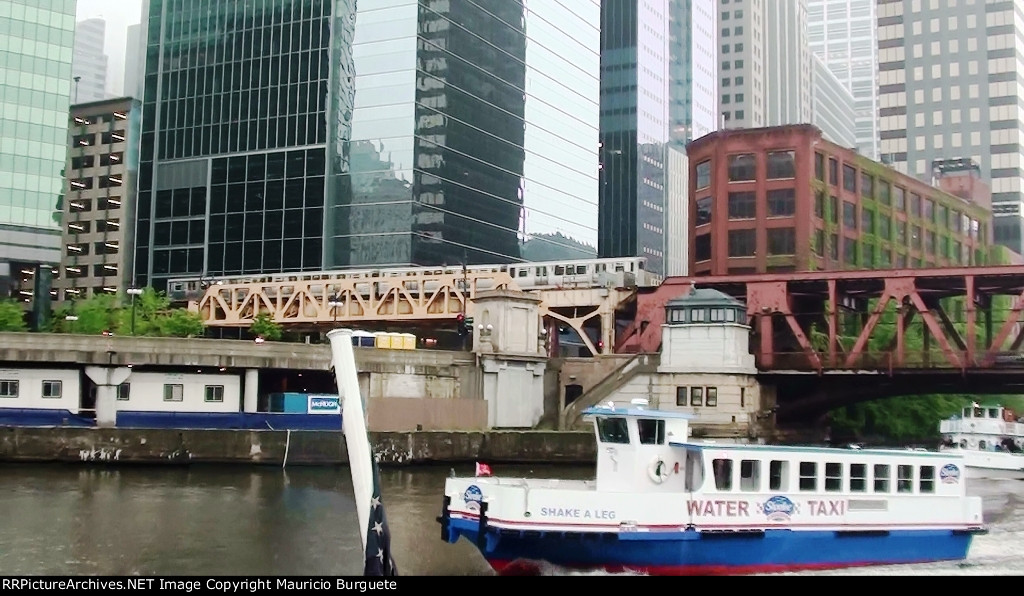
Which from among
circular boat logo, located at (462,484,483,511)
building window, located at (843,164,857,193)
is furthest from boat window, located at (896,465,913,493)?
building window, located at (843,164,857,193)

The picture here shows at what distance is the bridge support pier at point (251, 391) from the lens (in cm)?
6869

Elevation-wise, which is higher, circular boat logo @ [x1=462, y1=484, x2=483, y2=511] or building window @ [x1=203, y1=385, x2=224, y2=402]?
building window @ [x1=203, y1=385, x2=224, y2=402]

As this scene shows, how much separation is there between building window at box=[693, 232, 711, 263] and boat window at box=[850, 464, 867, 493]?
80033mm

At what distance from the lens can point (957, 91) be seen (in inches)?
6821

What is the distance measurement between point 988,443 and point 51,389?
63.0 metres

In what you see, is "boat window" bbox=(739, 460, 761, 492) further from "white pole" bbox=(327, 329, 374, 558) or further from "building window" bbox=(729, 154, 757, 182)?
"building window" bbox=(729, 154, 757, 182)

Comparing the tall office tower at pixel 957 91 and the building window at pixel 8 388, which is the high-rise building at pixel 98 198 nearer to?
the building window at pixel 8 388

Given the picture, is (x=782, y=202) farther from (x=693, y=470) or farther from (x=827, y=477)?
(x=693, y=470)

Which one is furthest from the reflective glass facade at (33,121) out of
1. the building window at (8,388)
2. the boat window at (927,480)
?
the boat window at (927,480)

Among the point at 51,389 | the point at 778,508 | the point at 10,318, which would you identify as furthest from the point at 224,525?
the point at 10,318

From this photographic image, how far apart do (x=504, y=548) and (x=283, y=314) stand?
74.5 metres

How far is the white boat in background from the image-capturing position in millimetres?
72500

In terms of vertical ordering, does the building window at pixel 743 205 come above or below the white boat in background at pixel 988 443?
above

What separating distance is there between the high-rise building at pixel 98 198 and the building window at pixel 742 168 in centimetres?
8629
